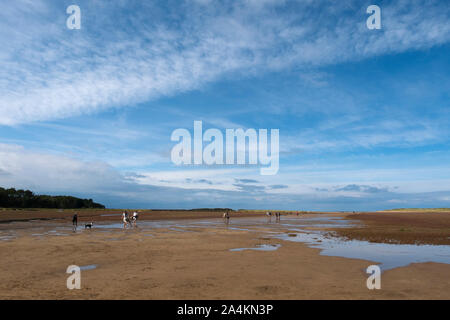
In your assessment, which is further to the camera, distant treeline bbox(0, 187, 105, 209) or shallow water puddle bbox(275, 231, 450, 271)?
distant treeline bbox(0, 187, 105, 209)

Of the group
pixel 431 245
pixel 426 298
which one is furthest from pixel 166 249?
pixel 431 245

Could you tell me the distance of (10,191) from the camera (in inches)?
4808

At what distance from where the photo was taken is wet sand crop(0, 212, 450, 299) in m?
9.73

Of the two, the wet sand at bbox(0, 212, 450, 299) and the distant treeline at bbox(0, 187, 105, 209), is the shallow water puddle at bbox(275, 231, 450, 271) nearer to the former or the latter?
the wet sand at bbox(0, 212, 450, 299)

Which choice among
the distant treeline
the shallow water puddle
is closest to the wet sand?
the shallow water puddle

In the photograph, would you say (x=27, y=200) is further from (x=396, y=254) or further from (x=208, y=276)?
(x=396, y=254)

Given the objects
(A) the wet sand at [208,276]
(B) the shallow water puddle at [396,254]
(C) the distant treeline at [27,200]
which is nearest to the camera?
(A) the wet sand at [208,276]

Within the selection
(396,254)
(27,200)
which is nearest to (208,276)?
(396,254)

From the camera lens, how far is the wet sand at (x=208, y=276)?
31.9ft

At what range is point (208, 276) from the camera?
12055mm

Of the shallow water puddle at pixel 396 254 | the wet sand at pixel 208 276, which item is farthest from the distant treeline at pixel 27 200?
the shallow water puddle at pixel 396 254

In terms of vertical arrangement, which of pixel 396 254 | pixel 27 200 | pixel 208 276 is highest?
pixel 208 276

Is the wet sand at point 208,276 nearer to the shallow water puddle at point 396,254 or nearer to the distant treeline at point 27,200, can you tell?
the shallow water puddle at point 396,254
